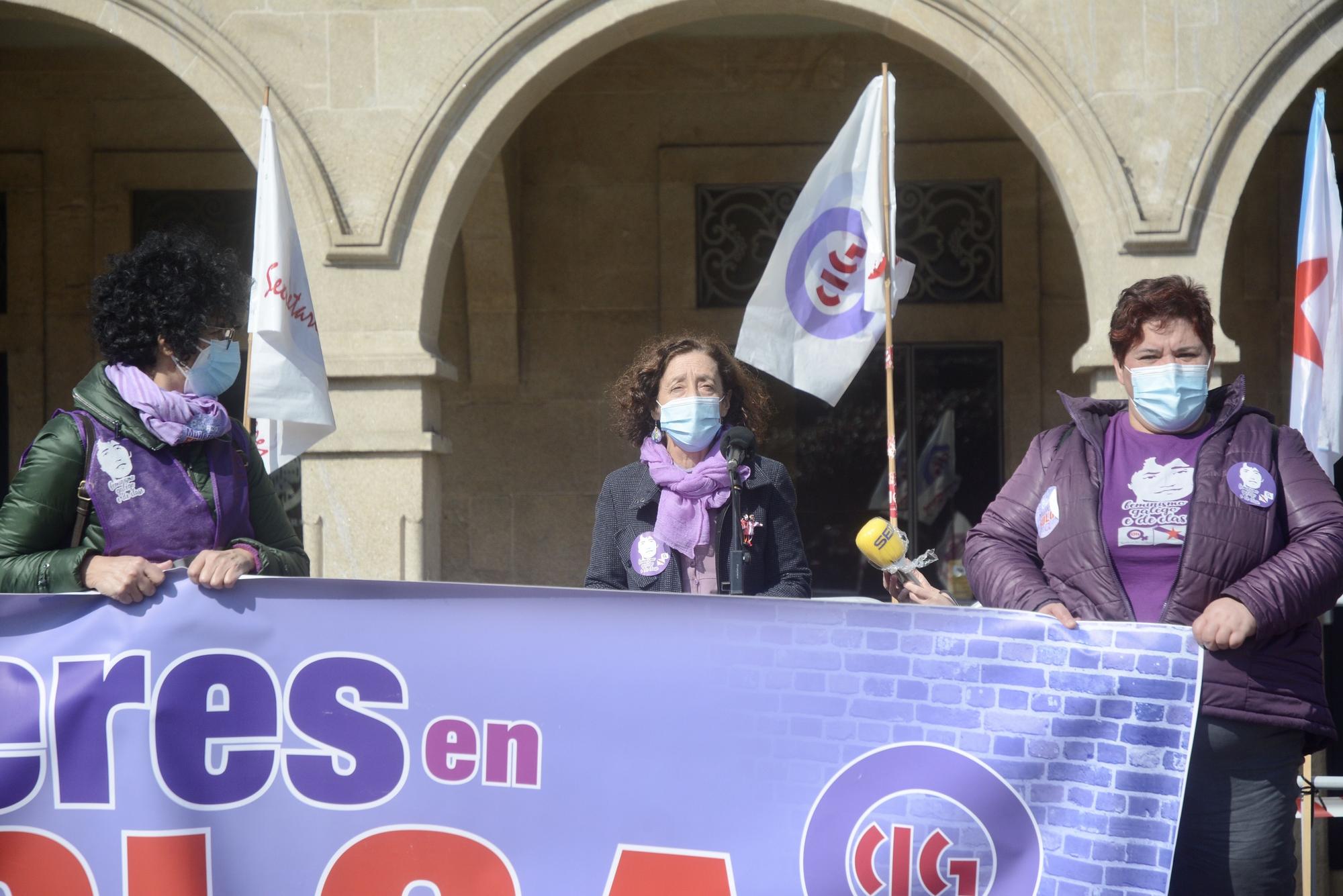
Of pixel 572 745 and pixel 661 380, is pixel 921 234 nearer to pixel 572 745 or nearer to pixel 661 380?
pixel 661 380

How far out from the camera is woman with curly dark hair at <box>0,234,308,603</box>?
9.70 ft

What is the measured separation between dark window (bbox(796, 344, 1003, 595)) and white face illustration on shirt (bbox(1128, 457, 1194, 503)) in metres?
5.47

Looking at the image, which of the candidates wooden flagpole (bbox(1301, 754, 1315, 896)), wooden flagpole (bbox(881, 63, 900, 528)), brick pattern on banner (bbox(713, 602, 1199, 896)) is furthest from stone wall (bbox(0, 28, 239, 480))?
wooden flagpole (bbox(1301, 754, 1315, 896))

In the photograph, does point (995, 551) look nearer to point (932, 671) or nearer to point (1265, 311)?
point (932, 671)

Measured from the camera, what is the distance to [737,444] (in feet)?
11.2

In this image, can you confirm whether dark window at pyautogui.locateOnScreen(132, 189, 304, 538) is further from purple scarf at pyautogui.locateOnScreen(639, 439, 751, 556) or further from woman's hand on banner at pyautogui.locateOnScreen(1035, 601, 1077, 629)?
woman's hand on banner at pyautogui.locateOnScreen(1035, 601, 1077, 629)

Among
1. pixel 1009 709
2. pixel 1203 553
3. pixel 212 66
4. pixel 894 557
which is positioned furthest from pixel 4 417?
pixel 1203 553

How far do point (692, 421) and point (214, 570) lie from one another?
1252 mm

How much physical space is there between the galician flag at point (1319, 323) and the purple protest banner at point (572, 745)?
2.64 m

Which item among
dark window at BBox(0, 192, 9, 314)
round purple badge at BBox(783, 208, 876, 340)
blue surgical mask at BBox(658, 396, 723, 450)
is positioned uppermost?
dark window at BBox(0, 192, 9, 314)

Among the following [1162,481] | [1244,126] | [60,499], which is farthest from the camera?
[1244,126]

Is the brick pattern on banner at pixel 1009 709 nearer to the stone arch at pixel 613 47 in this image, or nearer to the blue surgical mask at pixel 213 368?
the blue surgical mask at pixel 213 368

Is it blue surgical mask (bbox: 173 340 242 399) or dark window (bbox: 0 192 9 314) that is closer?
blue surgical mask (bbox: 173 340 242 399)

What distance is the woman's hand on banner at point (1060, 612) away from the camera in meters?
2.76
